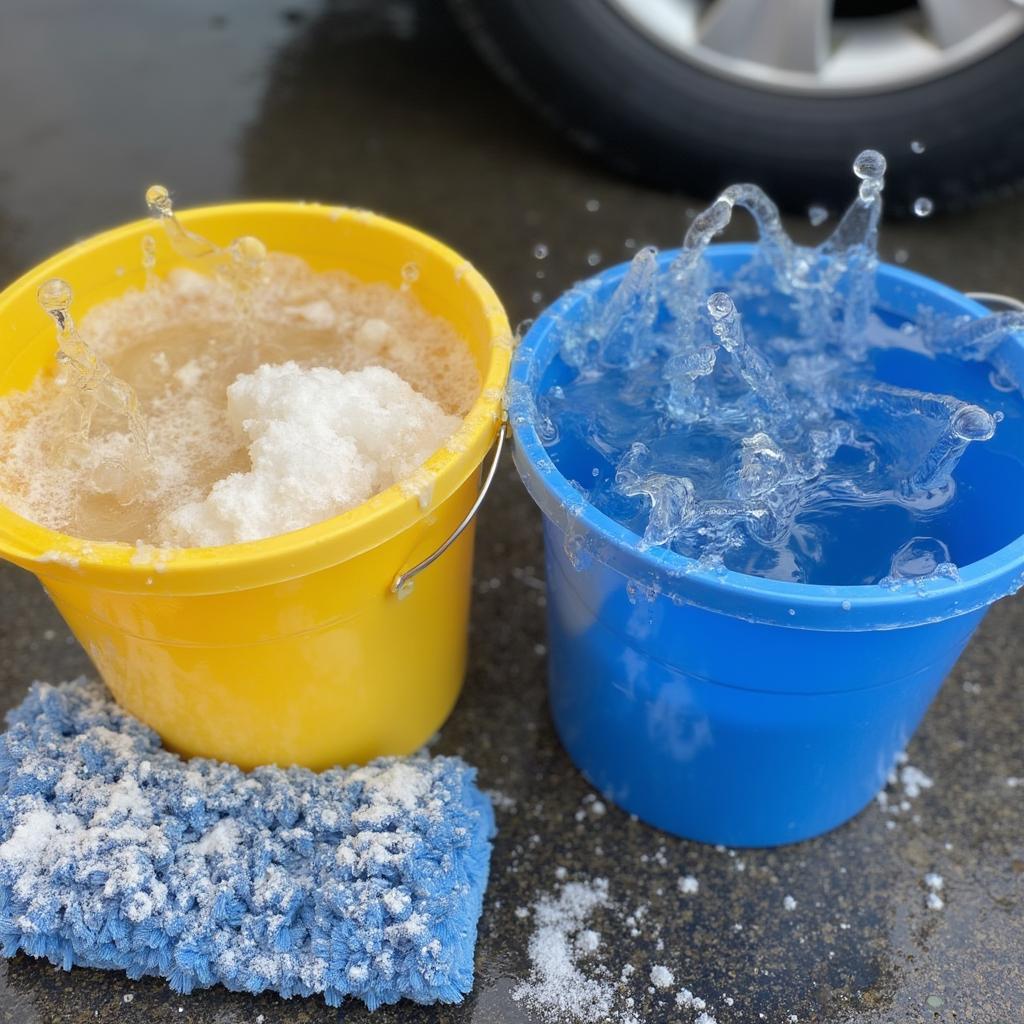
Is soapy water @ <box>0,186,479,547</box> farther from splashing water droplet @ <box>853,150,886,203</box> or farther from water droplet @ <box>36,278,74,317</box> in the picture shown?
splashing water droplet @ <box>853,150,886,203</box>

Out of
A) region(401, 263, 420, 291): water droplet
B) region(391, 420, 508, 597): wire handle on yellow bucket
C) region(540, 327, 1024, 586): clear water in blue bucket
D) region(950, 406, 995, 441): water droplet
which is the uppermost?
region(950, 406, 995, 441): water droplet

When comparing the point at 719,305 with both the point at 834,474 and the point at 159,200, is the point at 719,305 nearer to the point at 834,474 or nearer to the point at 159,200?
the point at 834,474

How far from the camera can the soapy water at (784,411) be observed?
863mm

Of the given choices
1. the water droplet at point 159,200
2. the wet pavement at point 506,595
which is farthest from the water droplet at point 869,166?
the water droplet at point 159,200

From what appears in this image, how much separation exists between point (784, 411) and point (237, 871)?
25.7 inches

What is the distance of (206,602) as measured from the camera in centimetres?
81

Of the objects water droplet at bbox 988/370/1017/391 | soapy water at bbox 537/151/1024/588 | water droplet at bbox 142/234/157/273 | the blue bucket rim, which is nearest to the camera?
the blue bucket rim

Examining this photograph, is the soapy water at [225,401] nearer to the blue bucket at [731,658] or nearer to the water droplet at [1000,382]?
the blue bucket at [731,658]

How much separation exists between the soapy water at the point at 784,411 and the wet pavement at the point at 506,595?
1.04 ft

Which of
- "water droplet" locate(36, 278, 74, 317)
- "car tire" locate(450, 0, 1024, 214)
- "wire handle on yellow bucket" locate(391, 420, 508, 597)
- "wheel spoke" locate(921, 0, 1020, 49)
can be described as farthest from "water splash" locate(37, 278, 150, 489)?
"wheel spoke" locate(921, 0, 1020, 49)

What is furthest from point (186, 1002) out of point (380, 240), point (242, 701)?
point (380, 240)

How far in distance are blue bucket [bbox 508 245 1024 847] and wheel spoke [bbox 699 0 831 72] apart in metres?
0.62

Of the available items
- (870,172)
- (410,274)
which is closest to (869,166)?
(870,172)

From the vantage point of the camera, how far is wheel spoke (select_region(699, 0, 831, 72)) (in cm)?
150
